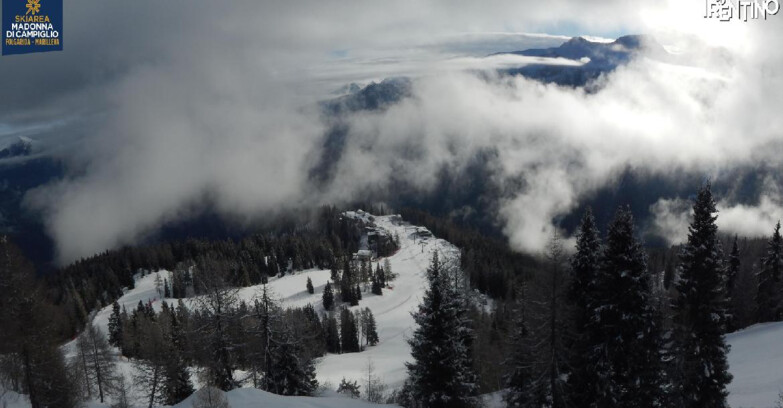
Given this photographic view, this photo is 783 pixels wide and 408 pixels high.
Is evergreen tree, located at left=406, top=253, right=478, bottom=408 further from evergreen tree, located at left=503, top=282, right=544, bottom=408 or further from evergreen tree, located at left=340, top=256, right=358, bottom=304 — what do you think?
evergreen tree, located at left=340, top=256, right=358, bottom=304

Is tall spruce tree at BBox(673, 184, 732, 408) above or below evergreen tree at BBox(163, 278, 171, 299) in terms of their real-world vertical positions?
above

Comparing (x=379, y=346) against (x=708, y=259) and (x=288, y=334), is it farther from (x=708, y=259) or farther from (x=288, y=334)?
(x=708, y=259)

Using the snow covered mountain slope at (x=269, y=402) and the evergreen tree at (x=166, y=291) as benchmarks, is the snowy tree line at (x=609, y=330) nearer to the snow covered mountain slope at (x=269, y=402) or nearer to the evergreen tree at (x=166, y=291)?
the snow covered mountain slope at (x=269, y=402)

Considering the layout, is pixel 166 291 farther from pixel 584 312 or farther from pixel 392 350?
pixel 584 312

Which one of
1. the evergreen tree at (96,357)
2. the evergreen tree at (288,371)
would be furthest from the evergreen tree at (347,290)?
the evergreen tree at (288,371)

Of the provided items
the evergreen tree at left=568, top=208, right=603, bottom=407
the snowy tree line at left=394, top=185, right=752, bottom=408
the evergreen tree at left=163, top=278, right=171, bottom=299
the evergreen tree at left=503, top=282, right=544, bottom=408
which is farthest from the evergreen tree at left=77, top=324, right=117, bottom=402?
the evergreen tree at left=163, top=278, right=171, bottom=299

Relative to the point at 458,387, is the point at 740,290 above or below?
Answer: below

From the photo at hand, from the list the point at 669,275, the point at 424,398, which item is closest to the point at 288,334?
the point at 424,398
